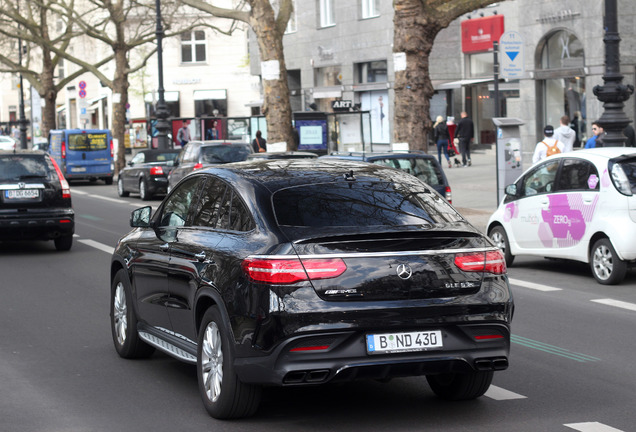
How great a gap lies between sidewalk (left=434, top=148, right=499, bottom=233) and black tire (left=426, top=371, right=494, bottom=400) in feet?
36.9

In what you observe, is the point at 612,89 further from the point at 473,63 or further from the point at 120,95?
the point at 120,95

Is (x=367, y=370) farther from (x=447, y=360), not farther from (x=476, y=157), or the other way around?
(x=476, y=157)

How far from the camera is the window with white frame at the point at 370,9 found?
46.6 meters

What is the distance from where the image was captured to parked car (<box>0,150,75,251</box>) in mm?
16703

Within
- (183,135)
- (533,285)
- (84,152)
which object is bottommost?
(533,285)

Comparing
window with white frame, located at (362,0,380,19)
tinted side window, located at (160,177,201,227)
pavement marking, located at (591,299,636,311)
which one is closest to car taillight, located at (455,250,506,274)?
A: tinted side window, located at (160,177,201,227)

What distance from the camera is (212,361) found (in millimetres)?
6629

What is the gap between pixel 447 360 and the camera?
243 inches

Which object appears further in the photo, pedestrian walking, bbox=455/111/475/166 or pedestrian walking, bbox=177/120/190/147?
pedestrian walking, bbox=177/120/190/147

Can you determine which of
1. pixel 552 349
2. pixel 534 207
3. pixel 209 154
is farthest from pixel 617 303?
pixel 209 154

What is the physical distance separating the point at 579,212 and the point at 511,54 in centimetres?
839

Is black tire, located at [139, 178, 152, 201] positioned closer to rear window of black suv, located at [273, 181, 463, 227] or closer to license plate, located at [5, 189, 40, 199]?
license plate, located at [5, 189, 40, 199]

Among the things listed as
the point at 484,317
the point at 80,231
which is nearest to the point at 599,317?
the point at 484,317

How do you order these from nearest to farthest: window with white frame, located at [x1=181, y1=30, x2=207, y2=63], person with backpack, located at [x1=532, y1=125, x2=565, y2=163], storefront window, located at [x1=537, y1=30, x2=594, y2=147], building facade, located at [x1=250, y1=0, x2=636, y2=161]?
person with backpack, located at [x1=532, y1=125, x2=565, y2=163], building facade, located at [x1=250, y1=0, x2=636, y2=161], storefront window, located at [x1=537, y1=30, x2=594, y2=147], window with white frame, located at [x1=181, y1=30, x2=207, y2=63]
